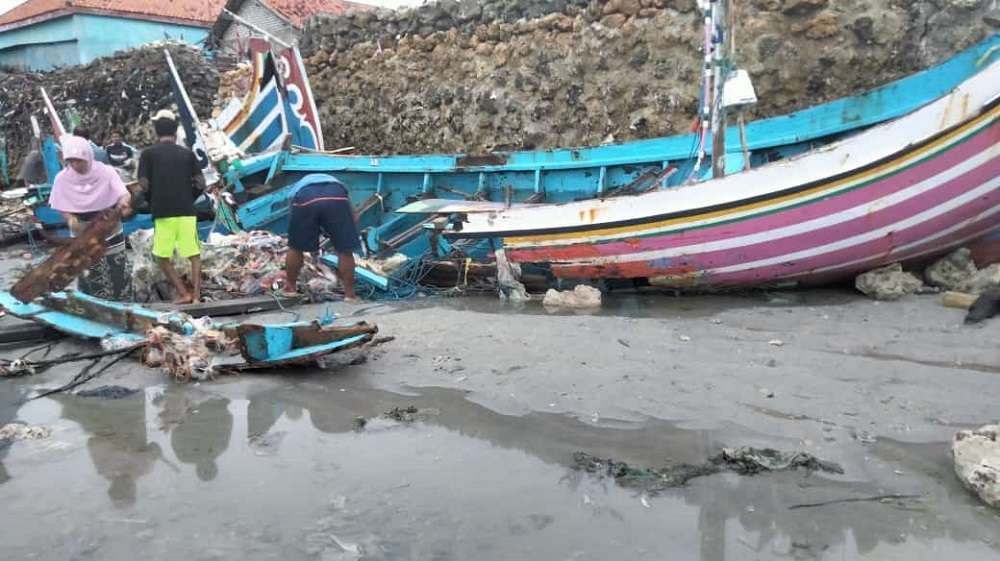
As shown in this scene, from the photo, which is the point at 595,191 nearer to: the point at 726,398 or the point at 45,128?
the point at 726,398

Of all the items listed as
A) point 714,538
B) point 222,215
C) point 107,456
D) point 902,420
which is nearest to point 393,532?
point 714,538

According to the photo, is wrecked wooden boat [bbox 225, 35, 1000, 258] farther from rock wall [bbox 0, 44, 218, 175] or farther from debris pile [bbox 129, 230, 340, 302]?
rock wall [bbox 0, 44, 218, 175]

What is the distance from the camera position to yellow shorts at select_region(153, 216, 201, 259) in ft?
19.5

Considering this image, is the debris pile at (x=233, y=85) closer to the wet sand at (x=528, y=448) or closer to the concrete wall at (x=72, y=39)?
the concrete wall at (x=72, y=39)

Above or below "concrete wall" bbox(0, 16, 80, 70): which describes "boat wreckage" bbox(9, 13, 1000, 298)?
below

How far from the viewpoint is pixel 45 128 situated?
55.5 feet

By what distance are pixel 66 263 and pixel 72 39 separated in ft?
66.7

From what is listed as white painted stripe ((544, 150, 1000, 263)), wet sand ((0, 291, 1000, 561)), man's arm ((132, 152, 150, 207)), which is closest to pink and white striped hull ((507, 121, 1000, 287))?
white painted stripe ((544, 150, 1000, 263))

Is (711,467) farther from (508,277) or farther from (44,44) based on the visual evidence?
(44,44)

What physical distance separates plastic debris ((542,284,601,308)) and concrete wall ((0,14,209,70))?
1983 cm

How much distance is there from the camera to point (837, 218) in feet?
17.2

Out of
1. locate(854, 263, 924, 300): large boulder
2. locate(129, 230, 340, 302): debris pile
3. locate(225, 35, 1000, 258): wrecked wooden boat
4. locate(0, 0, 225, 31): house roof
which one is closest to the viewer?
locate(854, 263, 924, 300): large boulder

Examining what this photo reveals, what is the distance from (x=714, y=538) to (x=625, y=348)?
2152mm

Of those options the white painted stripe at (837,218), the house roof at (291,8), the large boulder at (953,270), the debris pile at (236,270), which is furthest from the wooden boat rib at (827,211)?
the house roof at (291,8)
